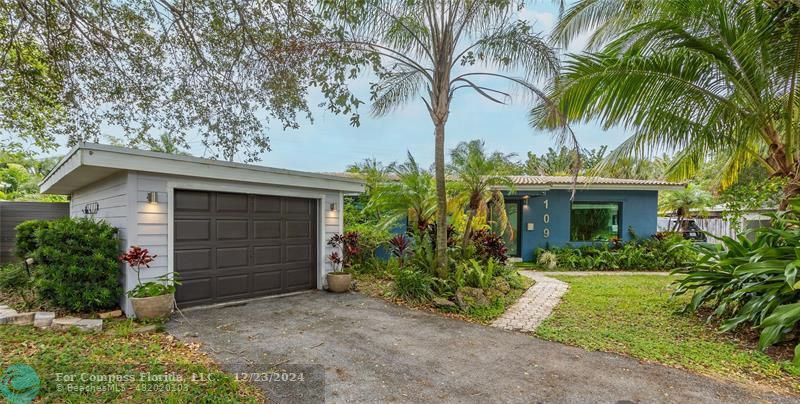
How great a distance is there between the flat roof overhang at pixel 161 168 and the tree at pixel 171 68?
3.34ft

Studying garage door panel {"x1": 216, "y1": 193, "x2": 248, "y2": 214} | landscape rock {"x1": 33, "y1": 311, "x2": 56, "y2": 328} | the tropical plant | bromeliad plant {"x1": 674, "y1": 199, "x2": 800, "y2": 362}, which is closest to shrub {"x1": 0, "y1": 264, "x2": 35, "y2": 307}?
landscape rock {"x1": 33, "y1": 311, "x2": 56, "y2": 328}

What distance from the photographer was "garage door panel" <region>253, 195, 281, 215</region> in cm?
659

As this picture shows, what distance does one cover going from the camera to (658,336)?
15.6ft

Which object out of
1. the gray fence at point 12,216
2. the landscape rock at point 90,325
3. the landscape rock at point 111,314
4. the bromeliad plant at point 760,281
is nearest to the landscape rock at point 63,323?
the landscape rock at point 90,325

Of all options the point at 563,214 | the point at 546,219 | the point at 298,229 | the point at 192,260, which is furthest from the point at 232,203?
the point at 563,214

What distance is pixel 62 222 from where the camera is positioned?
518 centimetres

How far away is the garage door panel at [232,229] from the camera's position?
6.14 metres

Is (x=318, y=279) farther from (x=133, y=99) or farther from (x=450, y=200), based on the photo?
(x=133, y=99)

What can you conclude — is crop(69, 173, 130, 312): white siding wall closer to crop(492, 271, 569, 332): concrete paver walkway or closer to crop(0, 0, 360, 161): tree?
crop(0, 0, 360, 161): tree

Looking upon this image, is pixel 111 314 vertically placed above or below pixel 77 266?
below

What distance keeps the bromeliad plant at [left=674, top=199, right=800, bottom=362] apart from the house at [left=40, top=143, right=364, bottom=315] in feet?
21.0

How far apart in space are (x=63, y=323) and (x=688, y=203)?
66.9ft

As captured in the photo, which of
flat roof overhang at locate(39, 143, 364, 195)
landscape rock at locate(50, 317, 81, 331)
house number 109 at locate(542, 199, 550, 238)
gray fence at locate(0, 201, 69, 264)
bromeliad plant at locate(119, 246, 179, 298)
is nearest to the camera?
landscape rock at locate(50, 317, 81, 331)

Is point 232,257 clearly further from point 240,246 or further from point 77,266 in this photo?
point 77,266
